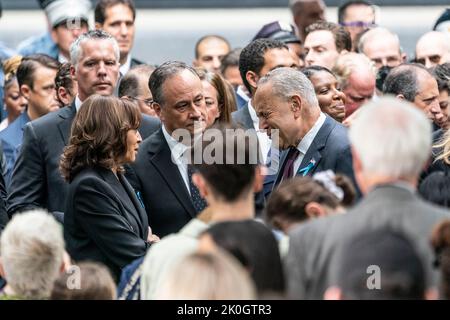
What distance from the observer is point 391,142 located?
12.8 feet

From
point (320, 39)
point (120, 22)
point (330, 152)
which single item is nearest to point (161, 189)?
point (330, 152)

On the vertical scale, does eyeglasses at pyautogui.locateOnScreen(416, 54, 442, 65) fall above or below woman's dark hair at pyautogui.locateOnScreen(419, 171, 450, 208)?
above

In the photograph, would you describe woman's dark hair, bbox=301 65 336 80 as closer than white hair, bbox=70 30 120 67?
No

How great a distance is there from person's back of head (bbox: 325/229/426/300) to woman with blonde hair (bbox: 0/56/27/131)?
5.20m

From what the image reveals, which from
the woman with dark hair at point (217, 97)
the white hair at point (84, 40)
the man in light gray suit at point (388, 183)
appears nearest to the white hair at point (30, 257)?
the man in light gray suit at point (388, 183)

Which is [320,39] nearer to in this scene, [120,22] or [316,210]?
[120,22]

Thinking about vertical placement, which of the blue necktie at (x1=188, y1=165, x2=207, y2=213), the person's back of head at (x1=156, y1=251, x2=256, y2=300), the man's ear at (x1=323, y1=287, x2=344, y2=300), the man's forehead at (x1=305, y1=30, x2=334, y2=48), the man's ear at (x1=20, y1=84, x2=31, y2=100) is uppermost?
the man's forehead at (x1=305, y1=30, x2=334, y2=48)

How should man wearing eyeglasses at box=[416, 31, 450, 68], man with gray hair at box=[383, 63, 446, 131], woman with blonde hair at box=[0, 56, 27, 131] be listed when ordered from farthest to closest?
man wearing eyeglasses at box=[416, 31, 450, 68] < woman with blonde hair at box=[0, 56, 27, 131] < man with gray hair at box=[383, 63, 446, 131]

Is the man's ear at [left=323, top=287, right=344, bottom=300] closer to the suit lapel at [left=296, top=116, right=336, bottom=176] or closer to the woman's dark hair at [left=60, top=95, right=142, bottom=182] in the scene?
Answer: the woman's dark hair at [left=60, top=95, right=142, bottom=182]

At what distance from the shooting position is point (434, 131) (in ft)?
22.9

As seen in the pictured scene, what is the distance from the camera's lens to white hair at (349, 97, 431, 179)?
3912 millimetres

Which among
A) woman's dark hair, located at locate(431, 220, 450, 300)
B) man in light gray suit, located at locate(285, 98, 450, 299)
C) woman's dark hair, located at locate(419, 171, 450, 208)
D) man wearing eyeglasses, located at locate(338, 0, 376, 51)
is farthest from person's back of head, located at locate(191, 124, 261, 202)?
man wearing eyeglasses, located at locate(338, 0, 376, 51)

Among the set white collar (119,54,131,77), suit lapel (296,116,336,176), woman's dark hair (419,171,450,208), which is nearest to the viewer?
woman's dark hair (419,171,450,208)
